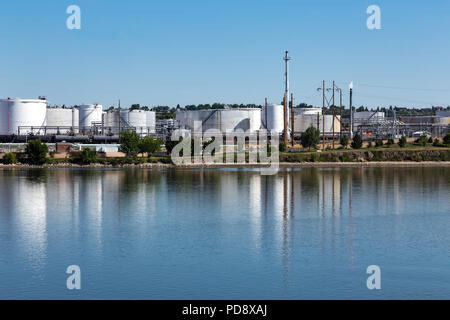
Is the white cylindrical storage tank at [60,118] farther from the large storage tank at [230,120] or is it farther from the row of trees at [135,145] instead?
the row of trees at [135,145]

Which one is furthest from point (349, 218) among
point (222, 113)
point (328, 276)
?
point (222, 113)

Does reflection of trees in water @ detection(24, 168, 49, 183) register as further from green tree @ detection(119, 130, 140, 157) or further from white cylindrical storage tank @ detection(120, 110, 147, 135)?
white cylindrical storage tank @ detection(120, 110, 147, 135)

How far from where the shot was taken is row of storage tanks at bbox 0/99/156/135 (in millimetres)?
99500

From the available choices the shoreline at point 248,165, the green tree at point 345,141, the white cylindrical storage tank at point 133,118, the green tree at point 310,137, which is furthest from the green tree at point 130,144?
the white cylindrical storage tank at point 133,118

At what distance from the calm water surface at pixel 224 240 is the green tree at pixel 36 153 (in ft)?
79.1

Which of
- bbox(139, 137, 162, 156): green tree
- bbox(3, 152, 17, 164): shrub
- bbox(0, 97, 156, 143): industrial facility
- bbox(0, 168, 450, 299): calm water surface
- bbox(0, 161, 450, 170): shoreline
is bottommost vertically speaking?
bbox(0, 168, 450, 299): calm water surface

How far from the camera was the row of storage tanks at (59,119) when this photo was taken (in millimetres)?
99500

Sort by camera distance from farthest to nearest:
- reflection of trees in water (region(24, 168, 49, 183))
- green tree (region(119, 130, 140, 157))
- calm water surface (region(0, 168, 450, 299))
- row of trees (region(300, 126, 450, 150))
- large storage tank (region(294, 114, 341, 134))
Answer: large storage tank (region(294, 114, 341, 134))
row of trees (region(300, 126, 450, 150))
green tree (region(119, 130, 140, 157))
reflection of trees in water (region(24, 168, 49, 183))
calm water surface (region(0, 168, 450, 299))

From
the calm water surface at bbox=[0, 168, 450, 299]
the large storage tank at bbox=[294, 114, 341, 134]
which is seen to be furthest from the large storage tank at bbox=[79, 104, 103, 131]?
the calm water surface at bbox=[0, 168, 450, 299]

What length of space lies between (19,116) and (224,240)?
77049 millimetres

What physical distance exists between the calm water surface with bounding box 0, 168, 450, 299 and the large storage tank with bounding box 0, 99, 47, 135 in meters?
45.1

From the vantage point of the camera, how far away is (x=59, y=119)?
113125 millimetres

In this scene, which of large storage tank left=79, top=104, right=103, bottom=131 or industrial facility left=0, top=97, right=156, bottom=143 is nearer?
industrial facility left=0, top=97, right=156, bottom=143
